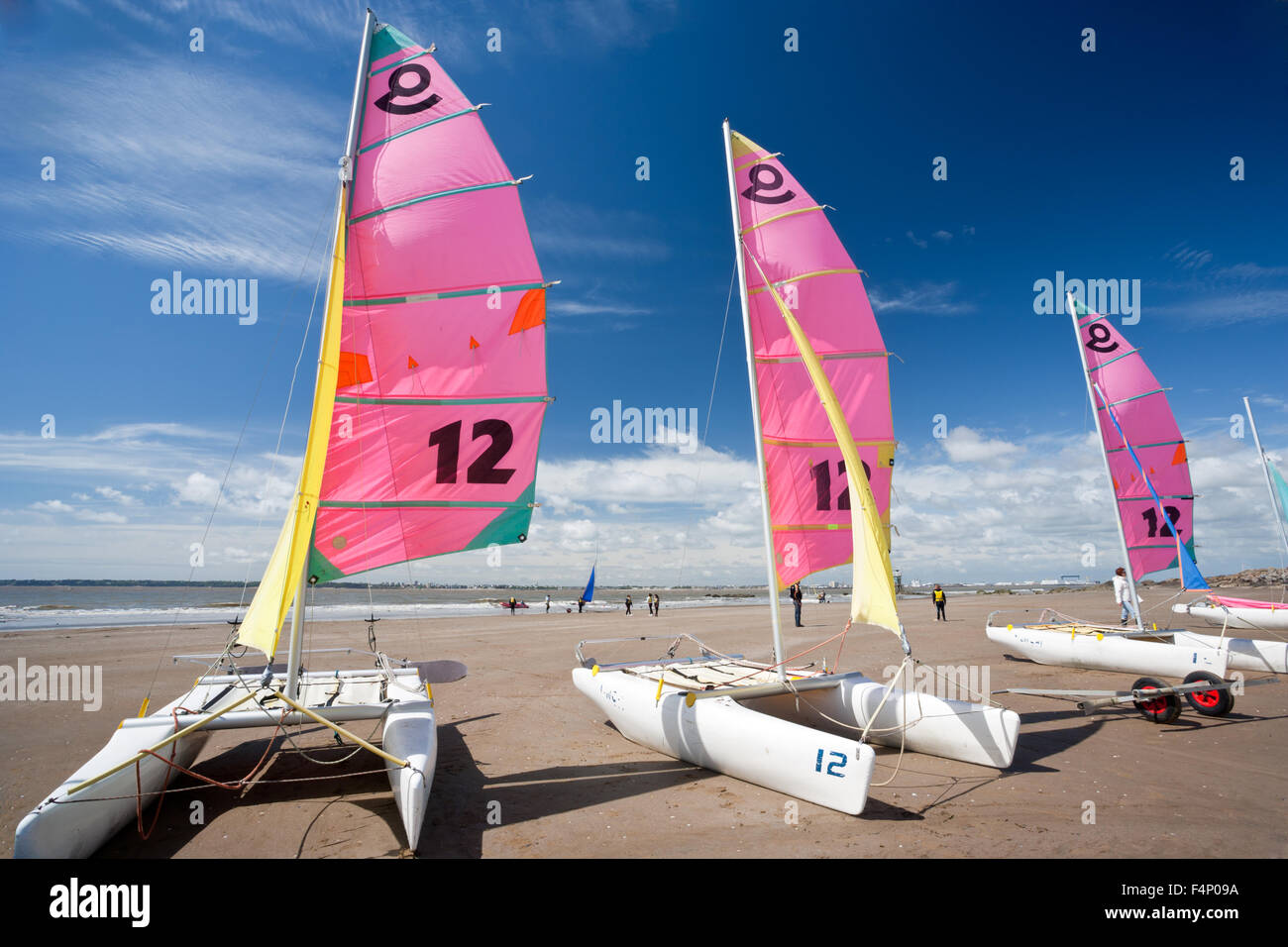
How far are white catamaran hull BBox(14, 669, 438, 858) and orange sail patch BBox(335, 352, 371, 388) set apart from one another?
2.97m

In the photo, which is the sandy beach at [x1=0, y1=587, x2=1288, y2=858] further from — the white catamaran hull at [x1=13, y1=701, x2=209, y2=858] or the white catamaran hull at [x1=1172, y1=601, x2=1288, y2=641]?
the white catamaran hull at [x1=1172, y1=601, x2=1288, y2=641]

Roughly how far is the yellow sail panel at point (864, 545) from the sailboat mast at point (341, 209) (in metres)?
4.70

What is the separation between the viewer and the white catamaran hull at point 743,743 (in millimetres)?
4988

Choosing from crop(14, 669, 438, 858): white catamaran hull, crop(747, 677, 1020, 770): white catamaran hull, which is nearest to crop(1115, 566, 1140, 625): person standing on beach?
crop(747, 677, 1020, 770): white catamaran hull

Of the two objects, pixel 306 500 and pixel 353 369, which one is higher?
pixel 353 369

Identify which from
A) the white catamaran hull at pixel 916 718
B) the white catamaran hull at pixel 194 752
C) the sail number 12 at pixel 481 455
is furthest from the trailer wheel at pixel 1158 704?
the white catamaran hull at pixel 194 752

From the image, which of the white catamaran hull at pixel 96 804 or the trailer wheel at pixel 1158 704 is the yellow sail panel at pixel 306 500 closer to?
the white catamaran hull at pixel 96 804

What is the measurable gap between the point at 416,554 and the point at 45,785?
12.8 ft

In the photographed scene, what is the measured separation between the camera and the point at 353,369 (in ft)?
20.0

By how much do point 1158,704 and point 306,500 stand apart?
32.4ft

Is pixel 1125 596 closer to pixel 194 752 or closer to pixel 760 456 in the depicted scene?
pixel 760 456

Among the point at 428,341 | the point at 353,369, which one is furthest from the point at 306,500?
the point at 428,341
